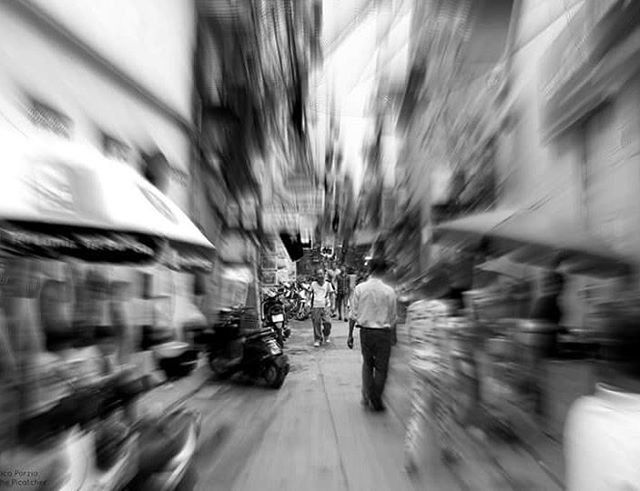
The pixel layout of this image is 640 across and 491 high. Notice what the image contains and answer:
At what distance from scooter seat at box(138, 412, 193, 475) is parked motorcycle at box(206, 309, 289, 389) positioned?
2785mm

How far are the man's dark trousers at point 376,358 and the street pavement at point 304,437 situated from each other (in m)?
0.22

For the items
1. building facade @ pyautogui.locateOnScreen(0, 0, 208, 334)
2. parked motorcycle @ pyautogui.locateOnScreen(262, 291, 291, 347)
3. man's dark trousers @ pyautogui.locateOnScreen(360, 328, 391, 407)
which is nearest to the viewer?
building facade @ pyautogui.locateOnScreen(0, 0, 208, 334)

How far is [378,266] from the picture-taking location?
18.1ft

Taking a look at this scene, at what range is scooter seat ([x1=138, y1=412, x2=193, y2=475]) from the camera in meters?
2.81

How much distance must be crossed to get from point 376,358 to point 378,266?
95cm

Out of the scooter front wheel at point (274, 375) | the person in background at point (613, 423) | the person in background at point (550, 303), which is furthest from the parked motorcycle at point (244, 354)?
the person in background at point (613, 423)

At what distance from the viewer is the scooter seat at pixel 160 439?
281cm

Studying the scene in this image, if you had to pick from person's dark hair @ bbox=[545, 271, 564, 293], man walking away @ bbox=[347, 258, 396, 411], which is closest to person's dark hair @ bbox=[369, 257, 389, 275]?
man walking away @ bbox=[347, 258, 396, 411]

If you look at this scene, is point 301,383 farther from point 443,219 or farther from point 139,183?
point 139,183

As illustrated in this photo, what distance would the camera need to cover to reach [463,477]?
3.58 metres

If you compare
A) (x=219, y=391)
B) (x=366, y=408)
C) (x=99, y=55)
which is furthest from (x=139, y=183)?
(x=219, y=391)

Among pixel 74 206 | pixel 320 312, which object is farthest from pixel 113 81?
pixel 320 312

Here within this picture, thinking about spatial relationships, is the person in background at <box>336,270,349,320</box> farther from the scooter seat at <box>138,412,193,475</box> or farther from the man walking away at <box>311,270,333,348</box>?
the scooter seat at <box>138,412,193,475</box>

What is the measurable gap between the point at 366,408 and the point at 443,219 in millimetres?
3917
